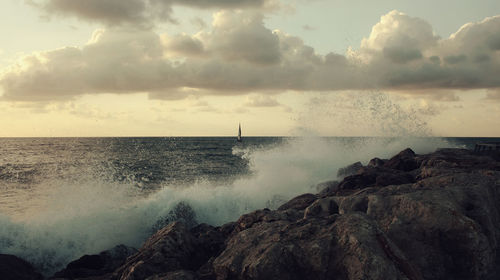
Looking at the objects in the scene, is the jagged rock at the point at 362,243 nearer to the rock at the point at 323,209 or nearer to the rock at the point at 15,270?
the rock at the point at 323,209

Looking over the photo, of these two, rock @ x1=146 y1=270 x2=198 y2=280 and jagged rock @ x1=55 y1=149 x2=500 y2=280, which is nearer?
jagged rock @ x1=55 y1=149 x2=500 y2=280

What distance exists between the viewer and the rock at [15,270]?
7.97m

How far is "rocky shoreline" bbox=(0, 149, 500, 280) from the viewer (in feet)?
14.1

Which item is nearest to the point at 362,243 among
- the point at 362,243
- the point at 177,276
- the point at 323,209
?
the point at 362,243

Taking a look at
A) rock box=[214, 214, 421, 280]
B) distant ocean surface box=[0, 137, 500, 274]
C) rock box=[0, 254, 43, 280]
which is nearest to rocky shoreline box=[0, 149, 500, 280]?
rock box=[214, 214, 421, 280]

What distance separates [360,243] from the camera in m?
4.23

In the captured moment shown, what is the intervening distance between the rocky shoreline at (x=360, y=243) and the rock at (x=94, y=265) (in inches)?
1.9

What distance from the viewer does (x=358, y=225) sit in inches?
179

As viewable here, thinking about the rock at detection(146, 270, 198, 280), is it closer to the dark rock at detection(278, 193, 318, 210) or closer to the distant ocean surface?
the dark rock at detection(278, 193, 318, 210)

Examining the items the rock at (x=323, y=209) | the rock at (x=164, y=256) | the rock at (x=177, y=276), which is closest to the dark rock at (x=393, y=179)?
the rock at (x=323, y=209)

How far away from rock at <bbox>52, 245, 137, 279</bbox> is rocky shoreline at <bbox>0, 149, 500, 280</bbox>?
47 millimetres

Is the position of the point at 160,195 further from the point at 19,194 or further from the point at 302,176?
the point at 19,194

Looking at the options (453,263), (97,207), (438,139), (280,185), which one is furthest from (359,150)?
(453,263)

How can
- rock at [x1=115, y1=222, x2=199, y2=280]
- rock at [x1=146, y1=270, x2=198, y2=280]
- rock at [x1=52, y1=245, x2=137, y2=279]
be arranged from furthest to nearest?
rock at [x1=52, y1=245, x2=137, y2=279] → rock at [x1=115, y1=222, x2=199, y2=280] → rock at [x1=146, y1=270, x2=198, y2=280]
